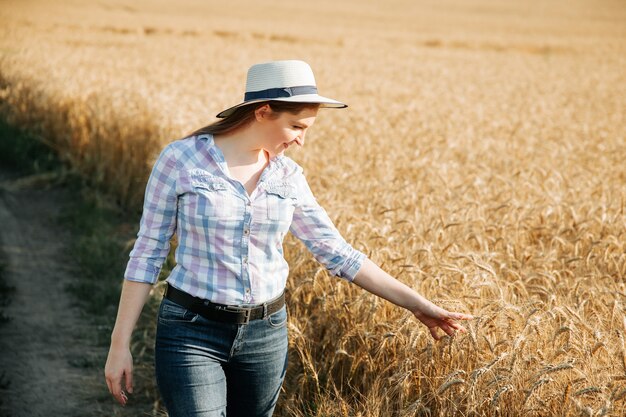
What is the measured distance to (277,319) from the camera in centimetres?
259

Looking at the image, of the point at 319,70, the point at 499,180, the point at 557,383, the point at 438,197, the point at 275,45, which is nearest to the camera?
the point at 557,383

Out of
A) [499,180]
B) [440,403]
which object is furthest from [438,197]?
[440,403]

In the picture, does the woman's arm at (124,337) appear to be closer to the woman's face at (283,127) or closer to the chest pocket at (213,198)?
the chest pocket at (213,198)

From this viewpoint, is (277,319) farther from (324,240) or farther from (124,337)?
(124,337)

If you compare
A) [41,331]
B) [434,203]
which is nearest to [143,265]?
[434,203]

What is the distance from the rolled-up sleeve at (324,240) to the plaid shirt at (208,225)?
0.53 ft

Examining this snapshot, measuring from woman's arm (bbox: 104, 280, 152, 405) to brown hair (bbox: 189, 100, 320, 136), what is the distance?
58 cm

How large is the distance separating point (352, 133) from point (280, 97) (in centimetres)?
623

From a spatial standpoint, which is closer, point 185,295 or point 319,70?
point 185,295

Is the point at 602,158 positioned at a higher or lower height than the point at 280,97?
lower

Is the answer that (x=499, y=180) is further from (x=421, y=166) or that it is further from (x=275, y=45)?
(x=275, y=45)

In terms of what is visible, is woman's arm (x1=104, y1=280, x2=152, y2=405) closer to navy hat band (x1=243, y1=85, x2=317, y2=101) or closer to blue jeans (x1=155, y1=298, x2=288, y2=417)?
blue jeans (x1=155, y1=298, x2=288, y2=417)

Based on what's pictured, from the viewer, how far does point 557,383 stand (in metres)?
2.68

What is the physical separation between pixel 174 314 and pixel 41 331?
341 centimetres
